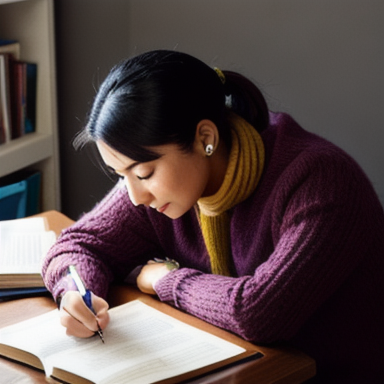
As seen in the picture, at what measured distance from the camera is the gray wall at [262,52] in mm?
2232

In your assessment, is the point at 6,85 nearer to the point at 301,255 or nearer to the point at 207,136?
the point at 207,136

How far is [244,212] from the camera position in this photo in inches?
61.6

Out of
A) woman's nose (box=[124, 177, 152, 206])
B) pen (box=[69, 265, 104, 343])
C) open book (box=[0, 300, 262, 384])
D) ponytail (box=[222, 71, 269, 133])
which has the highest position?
ponytail (box=[222, 71, 269, 133])

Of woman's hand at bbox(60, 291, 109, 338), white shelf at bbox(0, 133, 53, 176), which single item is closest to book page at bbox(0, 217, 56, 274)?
woman's hand at bbox(60, 291, 109, 338)

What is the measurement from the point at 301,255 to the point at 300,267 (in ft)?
0.07

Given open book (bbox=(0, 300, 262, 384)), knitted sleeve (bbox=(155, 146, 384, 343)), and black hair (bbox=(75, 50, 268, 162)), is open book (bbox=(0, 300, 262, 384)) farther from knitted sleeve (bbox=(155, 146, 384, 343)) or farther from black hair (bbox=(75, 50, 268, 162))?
black hair (bbox=(75, 50, 268, 162))

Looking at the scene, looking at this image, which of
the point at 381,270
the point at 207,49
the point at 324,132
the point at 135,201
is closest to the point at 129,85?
the point at 135,201

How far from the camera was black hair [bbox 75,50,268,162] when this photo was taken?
1.36 meters

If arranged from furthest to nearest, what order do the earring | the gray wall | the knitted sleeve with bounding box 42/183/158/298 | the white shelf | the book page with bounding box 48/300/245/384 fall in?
1. the white shelf
2. the gray wall
3. the knitted sleeve with bounding box 42/183/158/298
4. the earring
5. the book page with bounding box 48/300/245/384

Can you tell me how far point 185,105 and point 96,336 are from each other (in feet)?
1.41

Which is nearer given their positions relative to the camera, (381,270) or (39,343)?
(39,343)

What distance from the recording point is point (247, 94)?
1.54 metres

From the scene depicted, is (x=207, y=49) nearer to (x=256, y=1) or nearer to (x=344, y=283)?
(x=256, y=1)

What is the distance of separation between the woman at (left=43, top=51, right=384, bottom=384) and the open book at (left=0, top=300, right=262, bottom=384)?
38mm
